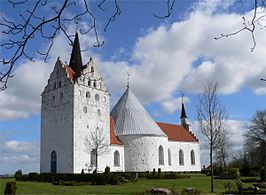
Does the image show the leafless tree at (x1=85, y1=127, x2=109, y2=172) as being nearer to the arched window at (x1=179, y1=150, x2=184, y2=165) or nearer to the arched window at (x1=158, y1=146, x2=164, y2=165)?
the arched window at (x1=158, y1=146, x2=164, y2=165)

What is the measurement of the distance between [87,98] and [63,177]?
11.5 meters

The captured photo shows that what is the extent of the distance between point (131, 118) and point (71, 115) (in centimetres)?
991

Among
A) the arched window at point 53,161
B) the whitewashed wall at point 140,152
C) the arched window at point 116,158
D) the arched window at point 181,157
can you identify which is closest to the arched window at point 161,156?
the whitewashed wall at point 140,152

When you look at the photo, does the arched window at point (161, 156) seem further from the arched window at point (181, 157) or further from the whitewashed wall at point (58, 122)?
the whitewashed wall at point (58, 122)

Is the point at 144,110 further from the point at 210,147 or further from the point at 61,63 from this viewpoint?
the point at 210,147

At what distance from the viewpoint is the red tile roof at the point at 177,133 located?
182 ft

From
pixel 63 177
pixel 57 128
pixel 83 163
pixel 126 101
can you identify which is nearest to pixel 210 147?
pixel 63 177

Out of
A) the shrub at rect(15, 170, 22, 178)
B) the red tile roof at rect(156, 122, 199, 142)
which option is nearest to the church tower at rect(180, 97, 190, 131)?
the red tile roof at rect(156, 122, 199, 142)

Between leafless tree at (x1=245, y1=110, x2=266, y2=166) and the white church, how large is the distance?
515 inches

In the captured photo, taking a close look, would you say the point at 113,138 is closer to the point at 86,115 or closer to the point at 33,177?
the point at 86,115

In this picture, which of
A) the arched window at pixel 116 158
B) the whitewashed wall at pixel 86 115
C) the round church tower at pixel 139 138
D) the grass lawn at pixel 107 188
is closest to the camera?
the grass lawn at pixel 107 188

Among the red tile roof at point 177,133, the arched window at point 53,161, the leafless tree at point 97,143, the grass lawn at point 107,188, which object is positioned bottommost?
the grass lawn at point 107,188

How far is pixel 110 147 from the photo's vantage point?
4428 centimetres

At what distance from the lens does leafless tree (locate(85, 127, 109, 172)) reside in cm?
4166
